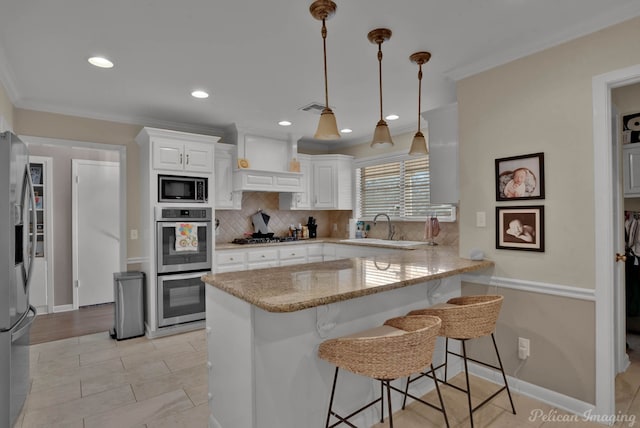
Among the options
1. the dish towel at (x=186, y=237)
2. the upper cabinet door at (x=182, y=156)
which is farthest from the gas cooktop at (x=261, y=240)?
the upper cabinet door at (x=182, y=156)

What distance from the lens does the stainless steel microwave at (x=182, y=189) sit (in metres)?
3.80

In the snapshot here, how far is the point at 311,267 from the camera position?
7.70 feet

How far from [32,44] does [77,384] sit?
2528 mm

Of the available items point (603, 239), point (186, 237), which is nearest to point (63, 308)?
point (186, 237)

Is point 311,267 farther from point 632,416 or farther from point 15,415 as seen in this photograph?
point 632,416

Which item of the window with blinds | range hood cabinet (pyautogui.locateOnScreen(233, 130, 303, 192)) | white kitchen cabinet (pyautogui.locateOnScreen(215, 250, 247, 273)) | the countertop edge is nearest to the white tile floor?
white kitchen cabinet (pyautogui.locateOnScreen(215, 250, 247, 273))

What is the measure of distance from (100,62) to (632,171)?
478 cm

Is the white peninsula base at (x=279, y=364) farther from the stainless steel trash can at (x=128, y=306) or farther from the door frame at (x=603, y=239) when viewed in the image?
the stainless steel trash can at (x=128, y=306)

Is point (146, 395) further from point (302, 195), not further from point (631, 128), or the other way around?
point (631, 128)

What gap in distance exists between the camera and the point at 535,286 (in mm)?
2408

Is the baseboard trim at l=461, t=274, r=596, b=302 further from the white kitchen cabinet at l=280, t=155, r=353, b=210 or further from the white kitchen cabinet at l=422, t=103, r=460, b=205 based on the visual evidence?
the white kitchen cabinet at l=280, t=155, r=353, b=210

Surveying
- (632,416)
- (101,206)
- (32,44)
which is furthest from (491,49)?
(101,206)

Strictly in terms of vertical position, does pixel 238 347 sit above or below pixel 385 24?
below

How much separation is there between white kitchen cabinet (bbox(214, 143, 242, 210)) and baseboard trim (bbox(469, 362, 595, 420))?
3364 mm
